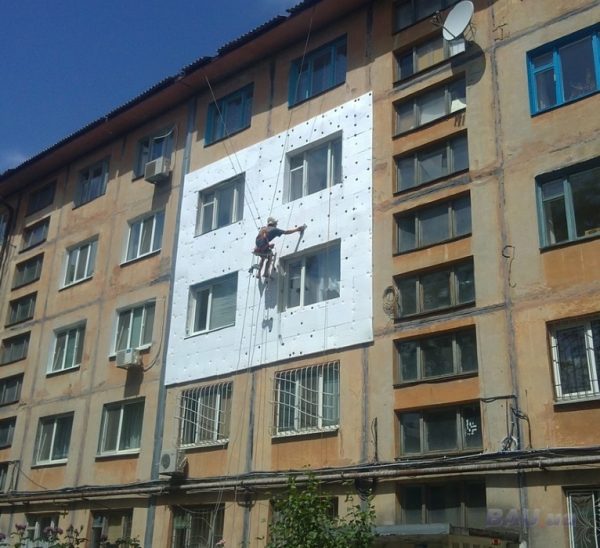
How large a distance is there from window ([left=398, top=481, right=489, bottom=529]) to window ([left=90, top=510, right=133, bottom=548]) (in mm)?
8444

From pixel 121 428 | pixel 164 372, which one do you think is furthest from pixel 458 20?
pixel 121 428

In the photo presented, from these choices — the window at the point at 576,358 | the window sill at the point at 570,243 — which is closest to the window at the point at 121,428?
the window at the point at 576,358

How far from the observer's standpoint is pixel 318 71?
21.1 meters

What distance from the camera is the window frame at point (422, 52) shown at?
17.6 m

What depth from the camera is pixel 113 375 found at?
22.7m

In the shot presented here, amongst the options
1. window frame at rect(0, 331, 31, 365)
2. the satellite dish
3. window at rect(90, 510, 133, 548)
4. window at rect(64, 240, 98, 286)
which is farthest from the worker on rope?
window frame at rect(0, 331, 31, 365)

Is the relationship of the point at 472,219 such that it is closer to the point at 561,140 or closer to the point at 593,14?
the point at 561,140

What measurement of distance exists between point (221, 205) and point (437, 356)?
878cm

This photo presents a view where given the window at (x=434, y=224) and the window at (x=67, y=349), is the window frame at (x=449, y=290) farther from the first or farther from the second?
the window at (x=67, y=349)

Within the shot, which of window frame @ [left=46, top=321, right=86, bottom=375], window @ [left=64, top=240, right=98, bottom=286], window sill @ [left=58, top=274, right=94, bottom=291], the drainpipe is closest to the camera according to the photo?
the drainpipe

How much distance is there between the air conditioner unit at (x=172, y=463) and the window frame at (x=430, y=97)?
925 centimetres

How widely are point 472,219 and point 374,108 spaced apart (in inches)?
179

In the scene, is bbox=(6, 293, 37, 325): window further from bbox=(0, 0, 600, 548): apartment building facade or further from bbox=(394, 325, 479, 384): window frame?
bbox=(394, 325, 479, 384): window frame

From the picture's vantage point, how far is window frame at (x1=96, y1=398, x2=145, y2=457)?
69.9 ft
